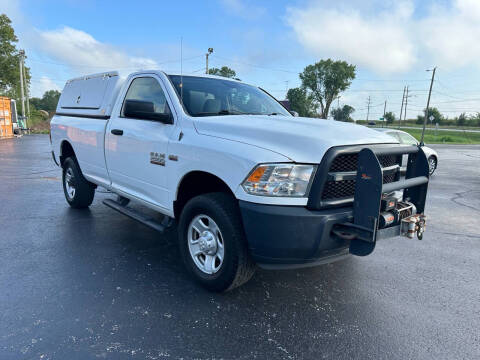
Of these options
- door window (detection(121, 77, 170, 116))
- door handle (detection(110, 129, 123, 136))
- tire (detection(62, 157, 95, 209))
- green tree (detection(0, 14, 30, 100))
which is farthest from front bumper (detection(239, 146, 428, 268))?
green tree (detection(0, 14, 30, 100))

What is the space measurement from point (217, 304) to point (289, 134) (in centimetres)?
153

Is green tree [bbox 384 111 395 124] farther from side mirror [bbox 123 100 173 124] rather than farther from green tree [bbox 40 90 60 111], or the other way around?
side mirror [bbox 123 100 173 124]

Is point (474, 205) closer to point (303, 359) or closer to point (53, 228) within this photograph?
point (303, 359)

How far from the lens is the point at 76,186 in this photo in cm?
578

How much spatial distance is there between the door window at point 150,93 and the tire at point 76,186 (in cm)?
194

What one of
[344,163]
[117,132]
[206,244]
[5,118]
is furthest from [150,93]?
[5,118]

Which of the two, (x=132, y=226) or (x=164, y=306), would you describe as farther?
(x=132, y=226)

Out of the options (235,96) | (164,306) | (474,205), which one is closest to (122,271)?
(164,306)

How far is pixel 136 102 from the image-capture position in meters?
3.55

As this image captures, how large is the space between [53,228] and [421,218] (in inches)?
178

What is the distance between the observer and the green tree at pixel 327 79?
77750mm

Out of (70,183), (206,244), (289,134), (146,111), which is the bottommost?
(70,183)

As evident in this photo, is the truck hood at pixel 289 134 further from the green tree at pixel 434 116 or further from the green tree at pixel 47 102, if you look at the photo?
the green tree at pixel 434 116

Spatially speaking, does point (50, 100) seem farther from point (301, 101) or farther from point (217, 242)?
point (217, 242)
